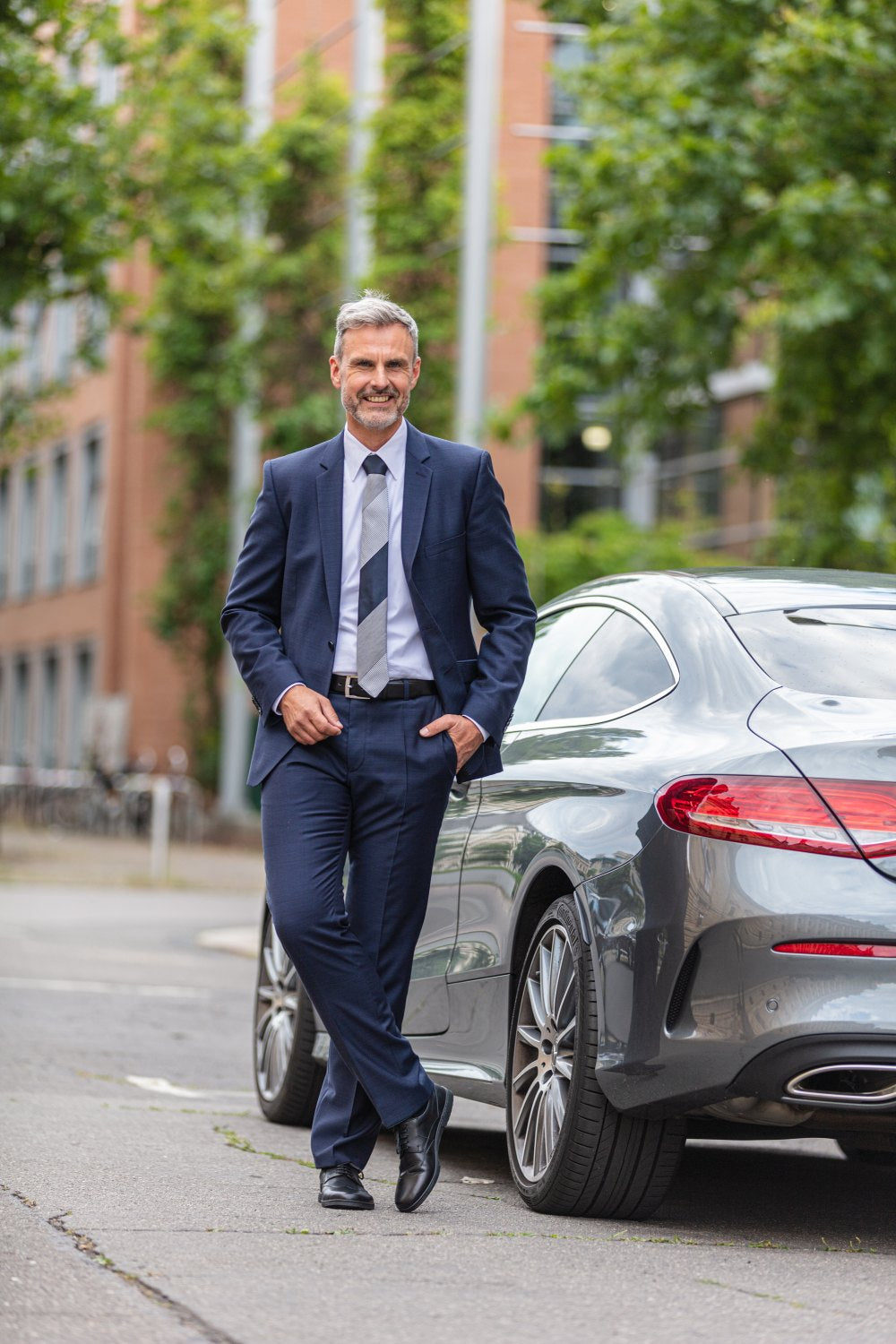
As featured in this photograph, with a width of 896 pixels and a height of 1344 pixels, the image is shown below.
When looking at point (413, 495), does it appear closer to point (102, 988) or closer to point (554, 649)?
point (554, 649)

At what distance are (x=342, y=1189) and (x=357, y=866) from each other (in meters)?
0.74

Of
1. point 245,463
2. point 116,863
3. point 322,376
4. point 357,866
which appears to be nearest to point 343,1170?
point 357,866

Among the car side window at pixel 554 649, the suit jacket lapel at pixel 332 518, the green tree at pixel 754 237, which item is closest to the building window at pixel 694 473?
the green tree at pixel 754 237

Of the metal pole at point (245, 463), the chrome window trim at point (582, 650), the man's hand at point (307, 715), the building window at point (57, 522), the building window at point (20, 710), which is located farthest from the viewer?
the building window at point (20, 710)

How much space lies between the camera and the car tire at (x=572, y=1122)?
544 centimetres

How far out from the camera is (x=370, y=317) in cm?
564

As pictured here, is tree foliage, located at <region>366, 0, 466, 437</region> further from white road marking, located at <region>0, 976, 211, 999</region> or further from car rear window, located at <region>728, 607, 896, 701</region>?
car rear window, located at <region>728, 607, 896, 701</region>

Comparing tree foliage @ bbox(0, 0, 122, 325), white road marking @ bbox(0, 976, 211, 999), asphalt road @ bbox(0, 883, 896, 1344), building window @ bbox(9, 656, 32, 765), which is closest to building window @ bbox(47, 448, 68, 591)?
building window @ bbox(9, 656, 32, 765)

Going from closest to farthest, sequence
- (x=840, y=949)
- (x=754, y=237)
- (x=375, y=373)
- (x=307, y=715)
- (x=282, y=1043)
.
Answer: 1. (x=840, y=949)
2. (x=307, y=715)
3. (x=375, y=373)
4. (x=282, y=1043)
5. (x=754, y=237)

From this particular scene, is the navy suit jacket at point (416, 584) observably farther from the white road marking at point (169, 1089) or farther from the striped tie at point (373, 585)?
the white road marking at point (169, 1089)

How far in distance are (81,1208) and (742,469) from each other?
16405 mm

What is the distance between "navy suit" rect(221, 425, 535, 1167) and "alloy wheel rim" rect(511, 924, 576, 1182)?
1.02 ft

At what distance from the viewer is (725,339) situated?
19.1m

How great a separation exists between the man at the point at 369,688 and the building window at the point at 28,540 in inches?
1764
